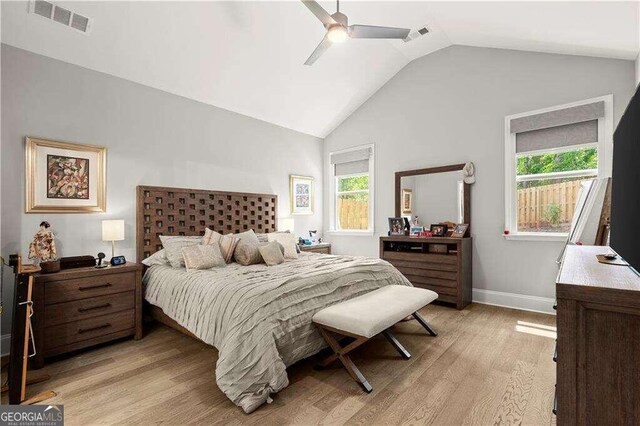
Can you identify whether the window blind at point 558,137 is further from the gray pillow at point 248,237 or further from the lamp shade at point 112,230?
the lamp shade at point 112,230

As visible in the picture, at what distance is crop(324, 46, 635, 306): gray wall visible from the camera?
342cm

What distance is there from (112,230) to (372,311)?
2.66m

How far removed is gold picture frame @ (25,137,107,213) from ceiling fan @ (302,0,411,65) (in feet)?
8.47

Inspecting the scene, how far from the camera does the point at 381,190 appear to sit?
510 centimetres

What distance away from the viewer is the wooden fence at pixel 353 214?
5.38 m

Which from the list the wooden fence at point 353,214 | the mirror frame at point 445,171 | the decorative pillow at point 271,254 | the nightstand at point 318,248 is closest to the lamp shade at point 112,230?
the decorative pillow at point 271,254

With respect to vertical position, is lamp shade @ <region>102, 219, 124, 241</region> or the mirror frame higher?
the mirror frame

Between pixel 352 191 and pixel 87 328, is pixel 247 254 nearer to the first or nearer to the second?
pixel 87 328

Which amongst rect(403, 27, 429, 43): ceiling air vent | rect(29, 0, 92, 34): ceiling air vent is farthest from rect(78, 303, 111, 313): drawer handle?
rect(403, 27, 429, 43): ceiling air vent

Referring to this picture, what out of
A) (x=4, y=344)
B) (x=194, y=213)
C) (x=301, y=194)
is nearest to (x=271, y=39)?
(x=194, y=213)

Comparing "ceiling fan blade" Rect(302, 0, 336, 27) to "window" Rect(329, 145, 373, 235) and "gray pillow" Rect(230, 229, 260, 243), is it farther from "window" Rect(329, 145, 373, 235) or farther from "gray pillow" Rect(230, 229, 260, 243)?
"window" Rect(329, 145, 373, 235)

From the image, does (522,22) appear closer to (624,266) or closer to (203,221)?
(624,266)

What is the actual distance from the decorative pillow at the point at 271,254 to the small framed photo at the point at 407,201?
2309 millimetres

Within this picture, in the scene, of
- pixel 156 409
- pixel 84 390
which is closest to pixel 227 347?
pixel 156 409
